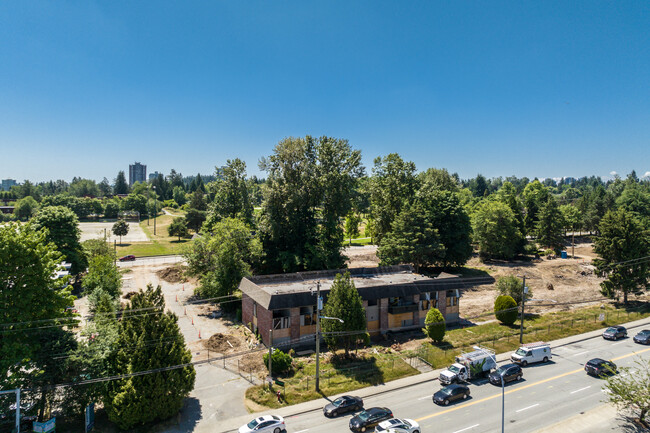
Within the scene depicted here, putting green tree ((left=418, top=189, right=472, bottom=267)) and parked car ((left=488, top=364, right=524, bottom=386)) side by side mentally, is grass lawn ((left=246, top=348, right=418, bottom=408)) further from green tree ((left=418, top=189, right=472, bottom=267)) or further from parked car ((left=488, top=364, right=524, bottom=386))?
green tree ((left=418, top=189, right=472, bottom=267))

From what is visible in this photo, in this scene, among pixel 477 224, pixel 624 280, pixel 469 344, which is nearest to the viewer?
pixel 469 344

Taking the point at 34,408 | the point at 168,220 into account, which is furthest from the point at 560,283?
the point at 168,220

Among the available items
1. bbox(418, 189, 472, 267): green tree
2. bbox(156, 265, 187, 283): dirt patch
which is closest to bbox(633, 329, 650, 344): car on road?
bbox(418, 189, 472, 267): green tree

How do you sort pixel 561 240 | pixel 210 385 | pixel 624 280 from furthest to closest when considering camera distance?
1. pixel 561 240
2. pixel 624 280
3. pixel 210 385

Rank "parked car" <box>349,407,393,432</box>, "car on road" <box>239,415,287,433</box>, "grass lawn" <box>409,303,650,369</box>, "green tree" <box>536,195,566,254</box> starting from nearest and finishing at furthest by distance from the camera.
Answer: "car on road" <box>239,415,287,433</box>, "parked car" <box>349,407,393,432</box>, "grass lawn" <box>409,303,650,369</box>, "green tree" <box>536,195,566,254</box>

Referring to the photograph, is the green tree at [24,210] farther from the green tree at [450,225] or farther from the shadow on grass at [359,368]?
the shadow on grass at [359,368]

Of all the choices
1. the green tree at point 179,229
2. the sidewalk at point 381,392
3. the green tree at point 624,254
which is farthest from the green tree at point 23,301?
the green tree at point 179,229

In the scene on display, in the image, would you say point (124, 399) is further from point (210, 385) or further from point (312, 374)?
point (312, 374)
